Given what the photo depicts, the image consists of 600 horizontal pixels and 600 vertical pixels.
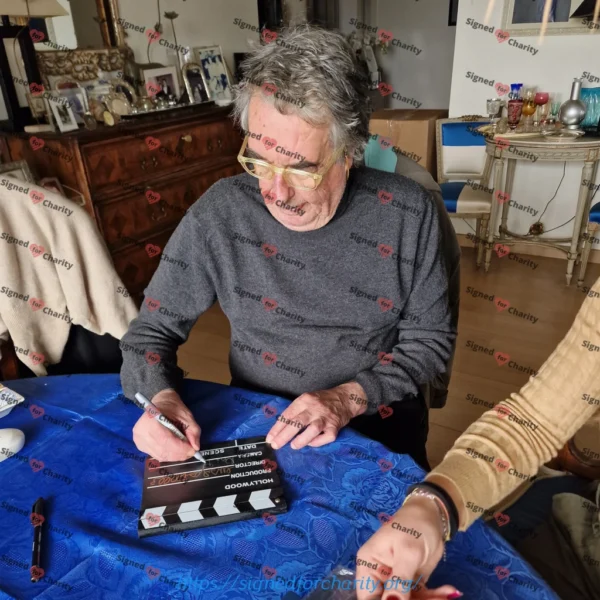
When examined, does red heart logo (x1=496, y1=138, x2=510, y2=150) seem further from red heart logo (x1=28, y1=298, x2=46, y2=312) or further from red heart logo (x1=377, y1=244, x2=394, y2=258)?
red heart logo (x1=28, y1=298, x2=46, y2=312)

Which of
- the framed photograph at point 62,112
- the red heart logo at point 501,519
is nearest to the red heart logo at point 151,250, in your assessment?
the framed photograph at point 62,112

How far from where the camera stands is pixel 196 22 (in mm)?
3650

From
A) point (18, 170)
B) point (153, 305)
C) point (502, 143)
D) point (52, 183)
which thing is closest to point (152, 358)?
point (153, 305)

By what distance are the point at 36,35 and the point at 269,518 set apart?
3.01 m

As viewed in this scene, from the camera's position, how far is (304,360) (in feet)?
4.05

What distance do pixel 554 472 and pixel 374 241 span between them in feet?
2.18

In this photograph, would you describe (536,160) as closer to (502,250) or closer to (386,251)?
(502,250)

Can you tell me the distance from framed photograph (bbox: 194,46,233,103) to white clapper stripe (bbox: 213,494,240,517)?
10.8ft

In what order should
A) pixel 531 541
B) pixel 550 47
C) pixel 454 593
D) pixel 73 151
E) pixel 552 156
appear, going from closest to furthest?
1. pixel 454 593
2. pixel 531 541
3. pixel 73 151
4. pixel 552 156
5. pixel 550 47

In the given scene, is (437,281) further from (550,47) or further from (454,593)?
(550,47)

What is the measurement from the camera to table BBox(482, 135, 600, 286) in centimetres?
304

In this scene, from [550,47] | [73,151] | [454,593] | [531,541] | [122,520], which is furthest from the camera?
[550,47]

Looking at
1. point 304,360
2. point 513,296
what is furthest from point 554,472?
point 513,296

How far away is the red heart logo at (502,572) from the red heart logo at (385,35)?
6.30 meters
